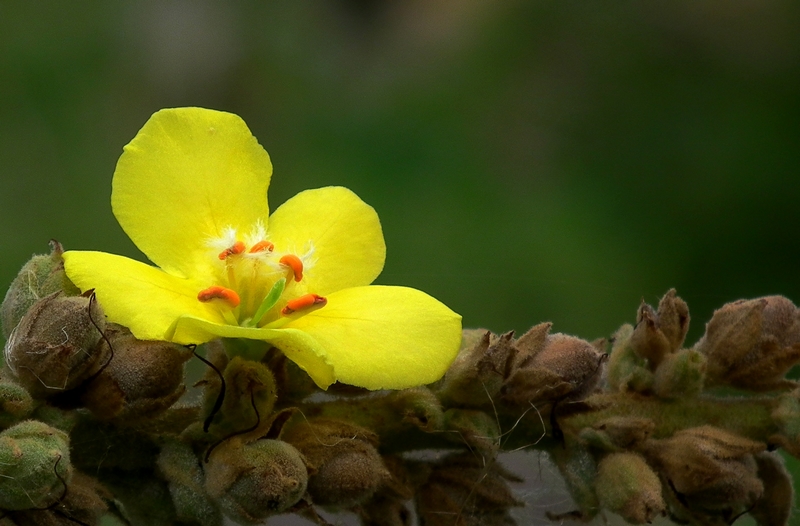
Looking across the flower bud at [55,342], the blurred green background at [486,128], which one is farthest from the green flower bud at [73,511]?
the blurred green background at [486,128]

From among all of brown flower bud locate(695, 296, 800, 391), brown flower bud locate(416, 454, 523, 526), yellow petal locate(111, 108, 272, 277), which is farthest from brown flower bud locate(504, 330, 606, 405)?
yellow petal locate(111, 108, 272, 277)

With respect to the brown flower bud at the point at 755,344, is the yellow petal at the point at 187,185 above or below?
above

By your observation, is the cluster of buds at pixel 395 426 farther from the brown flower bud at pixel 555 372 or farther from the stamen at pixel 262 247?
the stamen at pixel 262 247

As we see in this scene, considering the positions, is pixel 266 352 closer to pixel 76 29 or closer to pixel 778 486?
pixel 778 486

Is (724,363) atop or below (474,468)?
atop

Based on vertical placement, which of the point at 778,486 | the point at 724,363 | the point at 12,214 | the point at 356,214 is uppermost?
the point at 356,214

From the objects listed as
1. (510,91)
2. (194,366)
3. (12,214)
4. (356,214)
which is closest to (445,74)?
(510,91)

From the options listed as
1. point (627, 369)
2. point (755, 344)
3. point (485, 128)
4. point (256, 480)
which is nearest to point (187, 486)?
point (256, 480)

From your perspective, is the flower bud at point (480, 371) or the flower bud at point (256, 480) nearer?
the flower bud at point (256, 480)
